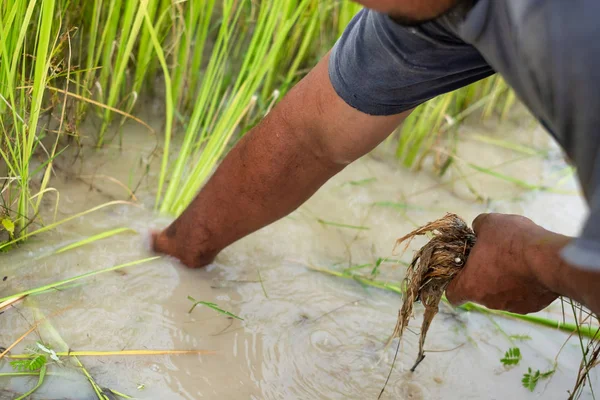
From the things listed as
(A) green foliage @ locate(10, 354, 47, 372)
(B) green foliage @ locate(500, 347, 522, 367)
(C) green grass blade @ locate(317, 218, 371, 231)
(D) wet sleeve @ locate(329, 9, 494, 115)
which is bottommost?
(A) green foliage @ locate(10, 354, 47, 372)

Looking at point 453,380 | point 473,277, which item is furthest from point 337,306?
point 473,277

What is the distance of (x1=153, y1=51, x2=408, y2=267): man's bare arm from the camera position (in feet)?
4.50

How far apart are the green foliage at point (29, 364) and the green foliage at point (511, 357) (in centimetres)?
97

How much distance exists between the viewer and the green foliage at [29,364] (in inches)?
51.3

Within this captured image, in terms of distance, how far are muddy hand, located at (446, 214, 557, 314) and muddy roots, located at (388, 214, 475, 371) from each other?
6cm

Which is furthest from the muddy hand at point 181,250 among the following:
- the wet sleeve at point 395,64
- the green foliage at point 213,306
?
the wet sleeve at point 395,64

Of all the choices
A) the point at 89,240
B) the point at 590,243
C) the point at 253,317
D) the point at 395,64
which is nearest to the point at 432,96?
the point at 395,64

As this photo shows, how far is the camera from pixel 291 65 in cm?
225

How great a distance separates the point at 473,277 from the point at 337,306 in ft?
1.60

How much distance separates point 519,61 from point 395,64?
1.00ft

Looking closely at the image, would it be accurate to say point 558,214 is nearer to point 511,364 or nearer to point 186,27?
point 511,364

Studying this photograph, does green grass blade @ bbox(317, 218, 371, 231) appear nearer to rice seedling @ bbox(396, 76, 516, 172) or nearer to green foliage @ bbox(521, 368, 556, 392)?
rice seedling @ bbox(396, 76, 516, 172)

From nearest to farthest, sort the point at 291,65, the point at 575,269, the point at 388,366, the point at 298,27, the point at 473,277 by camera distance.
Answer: the point at 575,269
the point at 473,277
the point at 388,366
the point at 298,27
the point at 291,65

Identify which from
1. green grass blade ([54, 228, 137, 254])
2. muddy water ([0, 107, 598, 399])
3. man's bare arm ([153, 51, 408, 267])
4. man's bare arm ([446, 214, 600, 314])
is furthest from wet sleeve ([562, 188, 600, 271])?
green grass blade ([54, 228, 137, 254])
